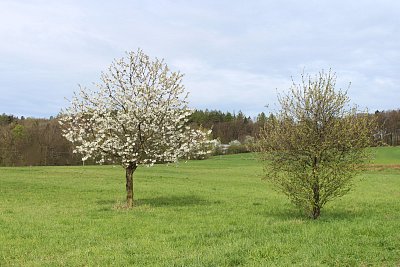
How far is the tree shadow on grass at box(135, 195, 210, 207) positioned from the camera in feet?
72.4

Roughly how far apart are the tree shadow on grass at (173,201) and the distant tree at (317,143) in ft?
27.6

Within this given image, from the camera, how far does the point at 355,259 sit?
9.05 meters

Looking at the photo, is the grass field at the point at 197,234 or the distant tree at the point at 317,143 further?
the distant tree at the point at 317,143

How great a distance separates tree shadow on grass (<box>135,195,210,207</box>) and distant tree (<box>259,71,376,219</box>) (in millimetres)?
8426

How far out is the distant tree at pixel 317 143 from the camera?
1411cm

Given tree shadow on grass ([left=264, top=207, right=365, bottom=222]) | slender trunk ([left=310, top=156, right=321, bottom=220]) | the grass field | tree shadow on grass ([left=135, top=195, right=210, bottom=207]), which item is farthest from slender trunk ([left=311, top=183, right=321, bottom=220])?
tree shadow on grass ([left=135, top=195, right=210, bottom=207])

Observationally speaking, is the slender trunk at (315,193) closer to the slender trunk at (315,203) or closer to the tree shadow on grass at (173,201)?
the slender trunk at (315,203)

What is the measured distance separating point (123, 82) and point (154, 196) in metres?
8.95

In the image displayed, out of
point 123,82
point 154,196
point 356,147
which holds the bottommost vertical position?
point 154,196

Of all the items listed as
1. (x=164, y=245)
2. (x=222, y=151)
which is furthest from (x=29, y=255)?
(x=222, y=151)

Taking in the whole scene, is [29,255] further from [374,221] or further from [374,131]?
[374,131]

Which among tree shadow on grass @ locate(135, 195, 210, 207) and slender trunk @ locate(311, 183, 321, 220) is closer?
slender trunk @ locate(311, 183, 321, 220)

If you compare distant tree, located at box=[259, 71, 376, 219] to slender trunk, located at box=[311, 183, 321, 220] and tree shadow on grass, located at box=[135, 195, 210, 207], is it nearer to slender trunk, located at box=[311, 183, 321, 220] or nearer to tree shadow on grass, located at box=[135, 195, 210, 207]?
slender trunk, located at box=[311, 183, 321, 220]

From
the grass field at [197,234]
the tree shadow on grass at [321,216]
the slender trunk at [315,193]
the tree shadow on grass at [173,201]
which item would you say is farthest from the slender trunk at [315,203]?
the tree shadow on grass at [173,201]
